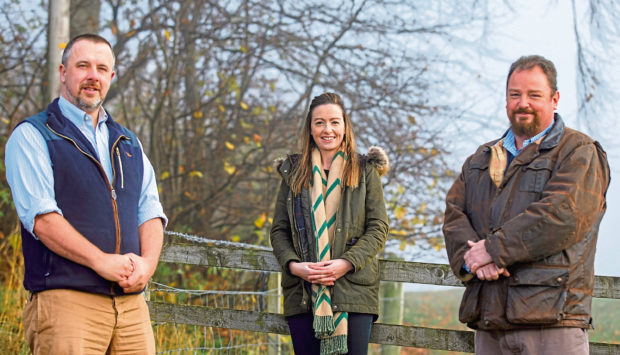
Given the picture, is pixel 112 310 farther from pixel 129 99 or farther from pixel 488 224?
pixel 129 99

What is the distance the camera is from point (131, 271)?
2969 mm

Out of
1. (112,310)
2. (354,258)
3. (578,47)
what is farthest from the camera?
(578,47)

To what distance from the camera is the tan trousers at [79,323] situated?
2.80 meters

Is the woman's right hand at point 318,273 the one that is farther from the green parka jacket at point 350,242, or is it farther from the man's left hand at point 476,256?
the man's left hand at point 476,256

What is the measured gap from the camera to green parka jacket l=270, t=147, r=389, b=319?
340 cm

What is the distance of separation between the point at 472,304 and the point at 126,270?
1.59m

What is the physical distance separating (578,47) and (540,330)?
665 centimetres

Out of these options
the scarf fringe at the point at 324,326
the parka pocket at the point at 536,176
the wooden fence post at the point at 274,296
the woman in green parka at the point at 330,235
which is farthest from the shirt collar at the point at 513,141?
the wooden fence post at the point at 274,296

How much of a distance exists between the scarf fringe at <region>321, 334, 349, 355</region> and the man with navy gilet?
2.88ft

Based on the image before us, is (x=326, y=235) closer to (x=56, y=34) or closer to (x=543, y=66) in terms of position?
(x=543, y=66)

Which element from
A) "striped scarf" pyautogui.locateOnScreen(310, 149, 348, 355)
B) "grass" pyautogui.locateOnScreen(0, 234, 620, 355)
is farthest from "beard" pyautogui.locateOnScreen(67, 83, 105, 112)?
"grass" pyautogui.locateOnScreen(0, 234, 620, 355)

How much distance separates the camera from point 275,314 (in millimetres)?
4004

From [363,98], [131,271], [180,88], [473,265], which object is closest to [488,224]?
[473,265]

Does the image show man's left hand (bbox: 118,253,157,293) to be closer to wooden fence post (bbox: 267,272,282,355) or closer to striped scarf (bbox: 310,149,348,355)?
striped scarf (bbox: 310,149,348,355)
